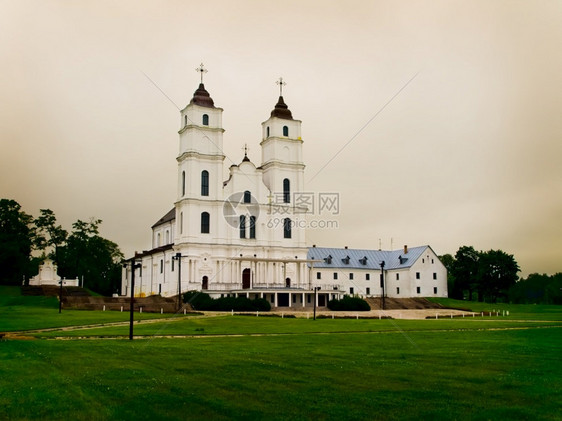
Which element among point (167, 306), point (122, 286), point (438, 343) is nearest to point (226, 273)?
point (167, 306)

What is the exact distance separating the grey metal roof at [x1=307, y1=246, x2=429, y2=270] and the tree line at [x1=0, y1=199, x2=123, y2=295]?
29.4m

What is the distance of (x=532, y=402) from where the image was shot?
11.4 meters

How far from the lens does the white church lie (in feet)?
216

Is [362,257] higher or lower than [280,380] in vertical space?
higher

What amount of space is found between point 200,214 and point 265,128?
14828 millimetres

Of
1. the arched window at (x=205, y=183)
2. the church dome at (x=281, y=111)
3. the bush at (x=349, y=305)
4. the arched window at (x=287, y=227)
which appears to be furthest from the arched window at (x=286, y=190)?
the bush at (x=349, y=305)

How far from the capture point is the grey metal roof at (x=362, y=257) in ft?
267

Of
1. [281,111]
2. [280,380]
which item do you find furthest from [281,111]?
[280,380]

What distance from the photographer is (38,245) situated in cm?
7569

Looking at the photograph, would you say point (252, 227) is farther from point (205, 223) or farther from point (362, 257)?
point (362, 257)

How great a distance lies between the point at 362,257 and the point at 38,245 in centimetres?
4382

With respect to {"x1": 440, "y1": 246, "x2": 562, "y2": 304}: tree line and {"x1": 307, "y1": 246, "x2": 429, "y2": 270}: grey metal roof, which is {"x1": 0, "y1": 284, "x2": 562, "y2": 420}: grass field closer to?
{"x1": 307, "y1": 246, "x2": 429, "y2": 270}: grey metal roof

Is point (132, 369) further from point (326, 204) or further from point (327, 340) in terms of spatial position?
point (326, 204)

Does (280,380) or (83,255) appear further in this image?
(83,255)
